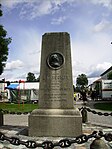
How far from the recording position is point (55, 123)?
7.73 m

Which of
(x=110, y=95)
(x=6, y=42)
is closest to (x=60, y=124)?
(x=6, y=42)

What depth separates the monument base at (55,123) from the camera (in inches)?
301

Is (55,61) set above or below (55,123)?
above

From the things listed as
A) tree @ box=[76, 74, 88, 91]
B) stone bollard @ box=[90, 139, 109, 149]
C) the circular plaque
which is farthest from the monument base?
tree @ box=[76, 74, 88, 91]

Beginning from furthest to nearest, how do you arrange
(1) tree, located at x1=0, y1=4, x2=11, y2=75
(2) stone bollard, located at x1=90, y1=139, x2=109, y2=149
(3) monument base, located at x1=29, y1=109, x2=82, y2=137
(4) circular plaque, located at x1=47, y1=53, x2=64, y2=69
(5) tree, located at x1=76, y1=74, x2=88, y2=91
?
1. (5) tree, located at x1=76, y1=74, x2=88, y2=91
2. (1) tree, located at x1=0, y1=4, x2=11, y2=75
3. (4) circular plaque, located at x1=47, y1=53, x2=64, y2=69
4. (3) monument base, located at x1=29, y1=109, x2=82, y2=137
5. (2) stone bollard, located at x1=90, y1=139, x2=109, y2=149

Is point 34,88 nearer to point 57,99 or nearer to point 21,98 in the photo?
point 21,98

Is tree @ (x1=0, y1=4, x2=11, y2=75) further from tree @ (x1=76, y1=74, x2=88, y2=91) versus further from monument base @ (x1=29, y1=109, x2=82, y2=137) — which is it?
tree @ (x1=76, y1=74, x2=88, y2=91)

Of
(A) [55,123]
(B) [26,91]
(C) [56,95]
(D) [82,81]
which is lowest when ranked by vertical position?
(A) [55,123]

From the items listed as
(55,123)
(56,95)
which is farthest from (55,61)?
(55,123)

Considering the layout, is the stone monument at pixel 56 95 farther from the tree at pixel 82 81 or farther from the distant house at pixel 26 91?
the tree at pixel 82 81

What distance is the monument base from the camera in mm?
7652

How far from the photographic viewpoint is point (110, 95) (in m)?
43.2

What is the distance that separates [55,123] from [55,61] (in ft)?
6.67

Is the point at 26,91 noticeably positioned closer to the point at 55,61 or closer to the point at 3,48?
the point at 3,48
